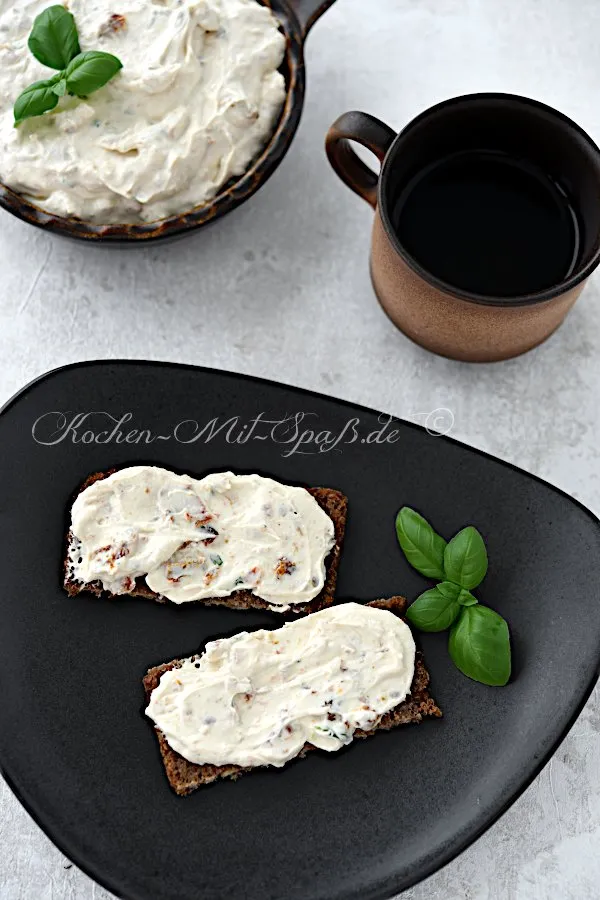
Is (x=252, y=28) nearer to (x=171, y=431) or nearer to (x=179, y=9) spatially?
(x=179, y=9)

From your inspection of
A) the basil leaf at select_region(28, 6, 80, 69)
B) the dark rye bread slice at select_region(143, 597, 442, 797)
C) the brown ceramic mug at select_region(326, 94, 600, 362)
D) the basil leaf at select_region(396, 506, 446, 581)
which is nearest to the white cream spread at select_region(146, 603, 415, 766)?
the dark rye bread slice at select_region(143, 597, 442, 797)

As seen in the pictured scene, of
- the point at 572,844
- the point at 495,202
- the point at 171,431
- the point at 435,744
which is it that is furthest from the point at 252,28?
the point at 572,844

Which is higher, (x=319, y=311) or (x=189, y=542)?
(x=319, y=311)

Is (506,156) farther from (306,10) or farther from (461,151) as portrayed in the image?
(306,10)

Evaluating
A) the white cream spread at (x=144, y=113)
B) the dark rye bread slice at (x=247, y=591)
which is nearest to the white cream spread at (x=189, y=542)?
the dark rye bread slice at (x=247, y=591)

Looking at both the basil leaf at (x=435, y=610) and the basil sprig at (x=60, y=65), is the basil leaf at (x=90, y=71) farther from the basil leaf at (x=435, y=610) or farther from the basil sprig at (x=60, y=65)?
the basil leaf at (x=435, y=610)

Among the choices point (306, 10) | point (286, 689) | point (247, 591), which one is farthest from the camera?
point (306, 10)

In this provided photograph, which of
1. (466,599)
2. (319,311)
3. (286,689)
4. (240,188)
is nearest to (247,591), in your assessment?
(286,689)

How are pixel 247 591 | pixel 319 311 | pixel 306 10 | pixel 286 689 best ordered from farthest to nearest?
1. pixel 319 311
2. pixel 306 10
3. pixel 247 591
4. pixel 286 689
